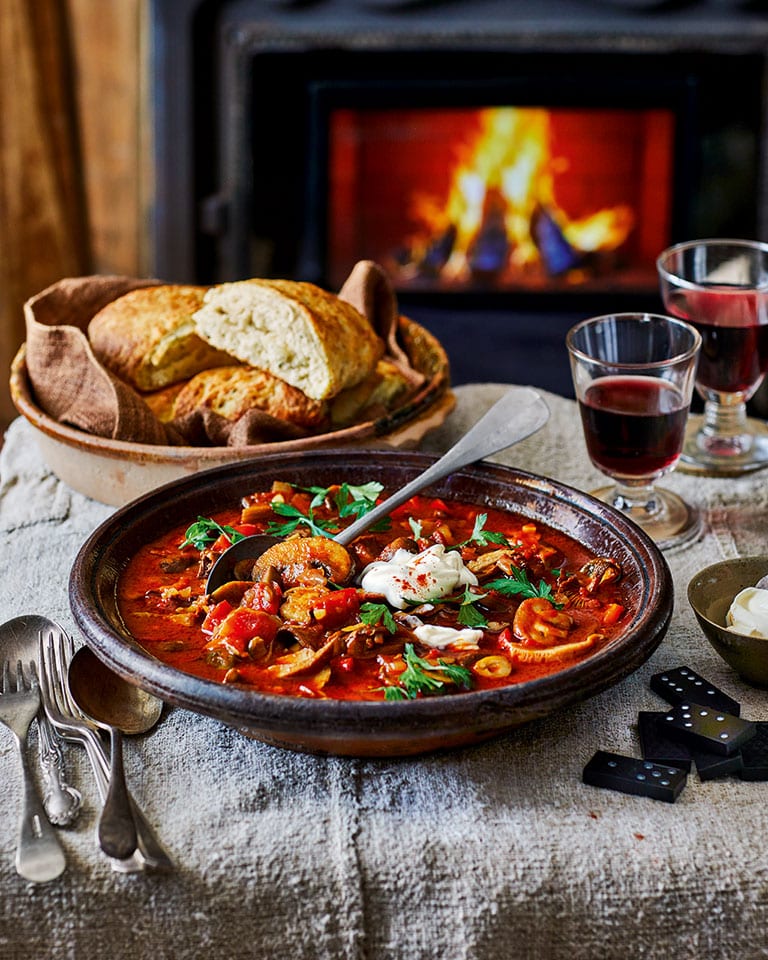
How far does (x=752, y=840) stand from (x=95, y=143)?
4391 mm

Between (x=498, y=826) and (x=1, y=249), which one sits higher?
(x=498, y=826)

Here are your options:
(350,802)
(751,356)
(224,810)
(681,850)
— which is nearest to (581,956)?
(681,850)

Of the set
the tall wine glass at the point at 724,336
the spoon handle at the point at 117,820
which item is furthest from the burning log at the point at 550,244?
the spoon handle at the point at 117,820

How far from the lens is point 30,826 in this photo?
1356 mm

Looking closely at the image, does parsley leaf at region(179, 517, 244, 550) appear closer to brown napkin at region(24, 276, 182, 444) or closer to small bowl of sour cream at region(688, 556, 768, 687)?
brown napkin at region(24, 276, 182, 444)

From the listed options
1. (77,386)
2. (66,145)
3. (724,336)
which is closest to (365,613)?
(77,386)

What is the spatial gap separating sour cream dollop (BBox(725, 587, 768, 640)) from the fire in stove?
11.0ft

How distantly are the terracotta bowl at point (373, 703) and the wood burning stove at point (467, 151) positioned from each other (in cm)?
220

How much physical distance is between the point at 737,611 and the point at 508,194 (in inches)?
143

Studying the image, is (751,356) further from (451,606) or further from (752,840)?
(752,840)

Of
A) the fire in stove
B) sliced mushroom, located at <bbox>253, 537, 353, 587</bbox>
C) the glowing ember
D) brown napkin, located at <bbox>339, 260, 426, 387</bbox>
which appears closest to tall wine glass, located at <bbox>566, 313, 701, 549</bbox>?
brown napkin, located at <bbox>339, 260, 426, 387</bbox>

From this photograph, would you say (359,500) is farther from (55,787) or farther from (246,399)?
(55,787)

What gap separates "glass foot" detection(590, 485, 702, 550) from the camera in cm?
214

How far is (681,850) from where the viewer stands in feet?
4.47
